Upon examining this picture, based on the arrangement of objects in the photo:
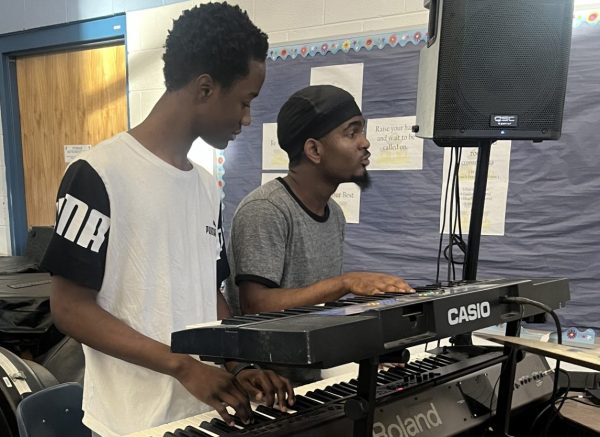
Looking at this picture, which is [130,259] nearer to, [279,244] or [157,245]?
[157,245]

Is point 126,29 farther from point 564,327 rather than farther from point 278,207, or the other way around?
point 564,327

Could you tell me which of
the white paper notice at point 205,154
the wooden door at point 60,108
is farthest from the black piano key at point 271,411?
the wooden door at point 60,108

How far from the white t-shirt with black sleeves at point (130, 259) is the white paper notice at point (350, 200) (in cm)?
113

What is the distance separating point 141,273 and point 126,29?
2.05 metres

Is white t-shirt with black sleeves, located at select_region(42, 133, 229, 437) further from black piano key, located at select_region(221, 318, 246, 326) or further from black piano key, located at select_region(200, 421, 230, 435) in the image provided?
black piano key, located at select_region(221, 318, 246, 326)

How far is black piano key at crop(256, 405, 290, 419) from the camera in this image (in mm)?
696

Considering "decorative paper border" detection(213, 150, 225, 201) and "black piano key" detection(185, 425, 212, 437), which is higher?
"decorative paper border" detection(213, 150, 225, 201)

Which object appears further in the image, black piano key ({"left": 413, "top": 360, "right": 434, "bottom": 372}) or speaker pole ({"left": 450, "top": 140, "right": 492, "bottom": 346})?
speaker pole ({"left": 450, "top": 140, "right": 492, "bottom": 346})

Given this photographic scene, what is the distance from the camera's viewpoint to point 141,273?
857 millimetres

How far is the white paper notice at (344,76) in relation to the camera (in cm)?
195

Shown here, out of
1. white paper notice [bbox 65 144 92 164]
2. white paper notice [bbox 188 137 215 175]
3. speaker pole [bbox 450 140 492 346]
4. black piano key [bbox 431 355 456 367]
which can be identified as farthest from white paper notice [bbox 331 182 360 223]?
white paper notice [bbox 65 144 92 164]

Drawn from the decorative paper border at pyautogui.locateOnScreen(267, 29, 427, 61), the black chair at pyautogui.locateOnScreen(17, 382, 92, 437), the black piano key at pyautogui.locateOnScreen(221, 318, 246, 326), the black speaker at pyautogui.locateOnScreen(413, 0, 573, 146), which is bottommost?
the black chair at pyautogui.locateOnScreen(17, 382, 92, 437)

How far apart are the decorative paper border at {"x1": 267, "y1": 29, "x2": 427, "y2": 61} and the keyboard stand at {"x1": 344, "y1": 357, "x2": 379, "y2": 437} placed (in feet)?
5.13

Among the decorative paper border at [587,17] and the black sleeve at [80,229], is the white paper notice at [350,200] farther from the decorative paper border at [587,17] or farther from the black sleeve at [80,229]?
the black sleeve at [80,229]
